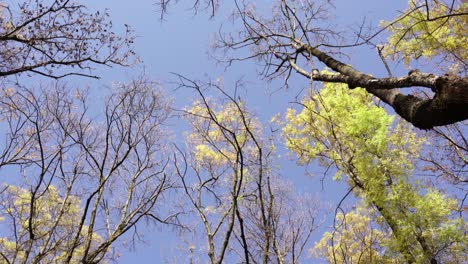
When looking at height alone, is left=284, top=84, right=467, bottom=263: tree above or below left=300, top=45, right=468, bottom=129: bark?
above

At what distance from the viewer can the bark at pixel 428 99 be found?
2744mm

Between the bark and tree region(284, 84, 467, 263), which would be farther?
tree region(284, 84, 467, 263)

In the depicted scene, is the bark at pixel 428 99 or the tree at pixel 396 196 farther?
the tree at pixel 396 196

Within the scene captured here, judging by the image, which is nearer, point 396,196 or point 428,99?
point 428,99

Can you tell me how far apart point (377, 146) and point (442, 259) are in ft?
8.23

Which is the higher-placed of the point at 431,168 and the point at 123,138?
the point at 431,168

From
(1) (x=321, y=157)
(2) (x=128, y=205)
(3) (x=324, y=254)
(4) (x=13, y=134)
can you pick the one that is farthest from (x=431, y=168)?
(4) (x=13, y=134)

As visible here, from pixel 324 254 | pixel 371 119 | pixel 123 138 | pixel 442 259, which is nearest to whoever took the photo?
pixel 123 138

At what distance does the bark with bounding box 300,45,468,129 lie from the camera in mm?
2744

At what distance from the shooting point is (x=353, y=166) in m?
8.07

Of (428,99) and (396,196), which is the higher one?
(396,196)

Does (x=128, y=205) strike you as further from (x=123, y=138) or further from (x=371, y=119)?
(x=371, y=119)

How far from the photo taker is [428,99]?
3049 mm

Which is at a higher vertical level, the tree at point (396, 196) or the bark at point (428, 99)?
the tree at point (396, 196)
